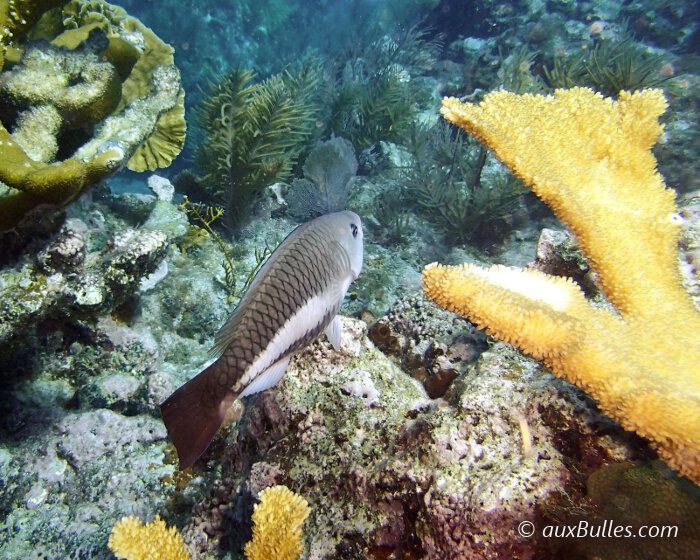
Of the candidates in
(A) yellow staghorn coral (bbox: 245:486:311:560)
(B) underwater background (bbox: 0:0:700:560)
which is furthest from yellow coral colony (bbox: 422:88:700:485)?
(A) yellow staghorn coral (bbox: 245:486:311:560)

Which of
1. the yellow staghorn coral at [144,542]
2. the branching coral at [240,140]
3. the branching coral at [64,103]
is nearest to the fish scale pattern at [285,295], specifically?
the yellow staghorn coral at [144,542]

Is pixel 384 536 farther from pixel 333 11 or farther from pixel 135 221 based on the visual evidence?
pixel 333 11

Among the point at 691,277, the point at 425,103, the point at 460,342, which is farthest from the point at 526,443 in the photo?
the point at 425,103

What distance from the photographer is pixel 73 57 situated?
3074mm

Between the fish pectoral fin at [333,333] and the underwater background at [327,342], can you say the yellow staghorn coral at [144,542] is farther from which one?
the fish pectoral fin at [333,333]

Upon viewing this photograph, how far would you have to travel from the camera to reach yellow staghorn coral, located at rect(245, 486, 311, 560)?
67.5 inches

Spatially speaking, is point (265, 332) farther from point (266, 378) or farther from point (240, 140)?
point (240, 140)

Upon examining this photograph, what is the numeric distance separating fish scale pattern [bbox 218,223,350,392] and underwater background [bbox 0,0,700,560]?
1.38ft

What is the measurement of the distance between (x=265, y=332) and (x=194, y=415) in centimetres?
48

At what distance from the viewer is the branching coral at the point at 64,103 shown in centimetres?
236

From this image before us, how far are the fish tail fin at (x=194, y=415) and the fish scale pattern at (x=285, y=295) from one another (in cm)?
9

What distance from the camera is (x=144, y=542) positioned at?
6.23 ft

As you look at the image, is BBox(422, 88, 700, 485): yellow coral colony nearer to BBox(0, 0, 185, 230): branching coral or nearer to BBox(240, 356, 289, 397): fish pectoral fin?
BBox(240, 356, 289, 397): fish pectoral fin

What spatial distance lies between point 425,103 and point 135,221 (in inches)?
343
